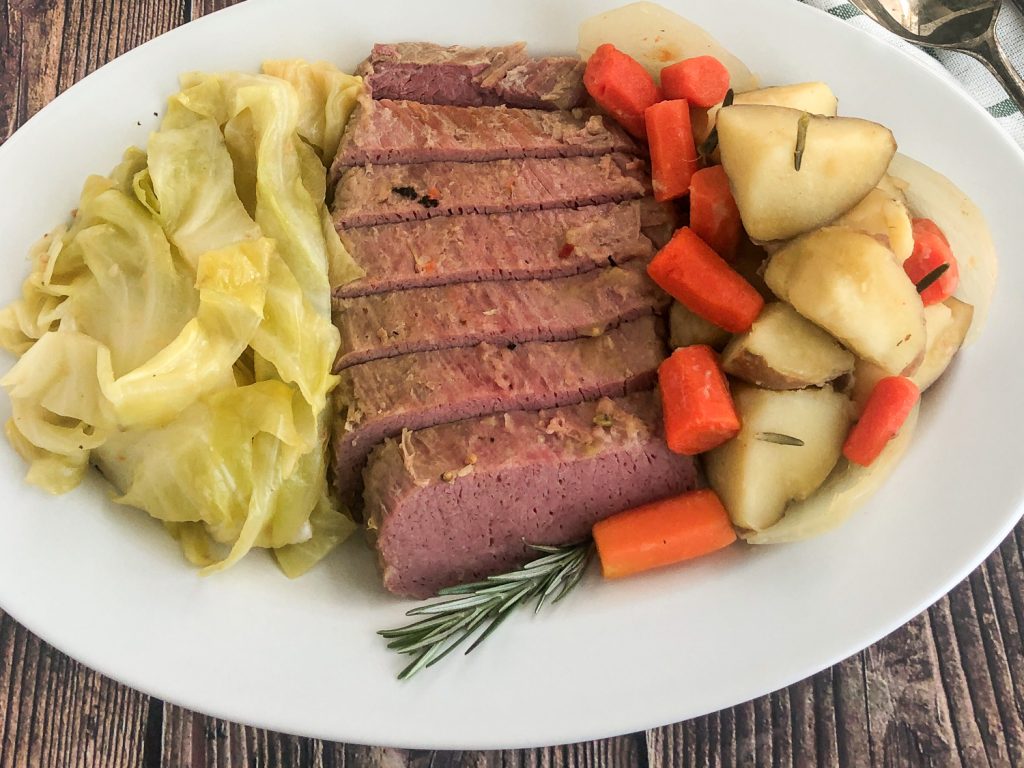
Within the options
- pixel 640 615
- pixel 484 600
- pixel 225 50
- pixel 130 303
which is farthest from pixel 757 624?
pixel 225 50

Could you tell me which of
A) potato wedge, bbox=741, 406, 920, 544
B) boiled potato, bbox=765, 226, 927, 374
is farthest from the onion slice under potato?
potato wedge, bbox=741, 406, 920, 544

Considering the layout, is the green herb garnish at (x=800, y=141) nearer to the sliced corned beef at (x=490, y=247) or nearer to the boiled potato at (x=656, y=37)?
the sliced corned beef at (x=490, y=247)

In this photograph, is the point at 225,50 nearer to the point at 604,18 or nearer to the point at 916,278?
the point at 604,18

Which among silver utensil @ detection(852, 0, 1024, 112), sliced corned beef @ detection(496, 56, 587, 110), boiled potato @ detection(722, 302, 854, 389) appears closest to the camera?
boiled potato @ detection(722, 302, 854, 389)

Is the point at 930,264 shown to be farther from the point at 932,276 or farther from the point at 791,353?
the point at 791,353

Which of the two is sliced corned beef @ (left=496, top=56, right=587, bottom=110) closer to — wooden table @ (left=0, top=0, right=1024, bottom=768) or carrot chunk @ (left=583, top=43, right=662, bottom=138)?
carrot chunk @ (left=583, top=43, right=662, bottom=138)
